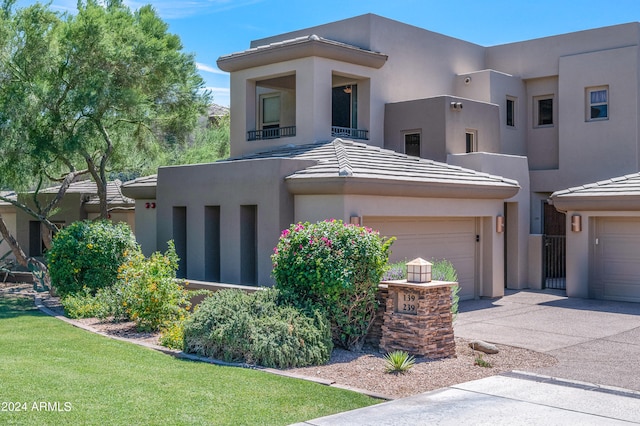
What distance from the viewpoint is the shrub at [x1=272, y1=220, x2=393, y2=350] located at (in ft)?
38.6

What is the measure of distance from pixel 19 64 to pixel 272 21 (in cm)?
1018

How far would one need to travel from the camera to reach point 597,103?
2417 centimetres

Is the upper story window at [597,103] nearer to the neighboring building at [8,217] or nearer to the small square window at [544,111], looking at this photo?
the small square window at [544,111]

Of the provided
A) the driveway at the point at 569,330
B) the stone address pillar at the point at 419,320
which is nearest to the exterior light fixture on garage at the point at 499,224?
the driveway at the point at 569,330

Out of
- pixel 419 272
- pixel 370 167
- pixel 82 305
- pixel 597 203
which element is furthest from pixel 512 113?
pixel 82 305

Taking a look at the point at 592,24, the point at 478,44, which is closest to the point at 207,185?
A: the point at 478,44

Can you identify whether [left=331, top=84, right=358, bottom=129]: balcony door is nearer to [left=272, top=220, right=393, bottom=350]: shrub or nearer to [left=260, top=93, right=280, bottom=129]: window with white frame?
[left=260, top=93, right=280, bottom=129]: window with white frame

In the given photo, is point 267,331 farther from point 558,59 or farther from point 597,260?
point 558,59

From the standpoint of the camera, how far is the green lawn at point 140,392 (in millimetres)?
7625

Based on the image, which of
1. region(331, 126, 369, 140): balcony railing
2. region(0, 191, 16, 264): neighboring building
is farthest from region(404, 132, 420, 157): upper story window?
region(0, 191, 16, 264): neighboring building

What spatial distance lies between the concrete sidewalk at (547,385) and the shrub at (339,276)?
2658mm

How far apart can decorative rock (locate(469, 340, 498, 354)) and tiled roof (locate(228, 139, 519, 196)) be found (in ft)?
15.7

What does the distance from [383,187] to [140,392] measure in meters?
8.86

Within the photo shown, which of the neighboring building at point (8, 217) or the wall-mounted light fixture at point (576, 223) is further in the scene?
the neighboring building at point (8, 217)
